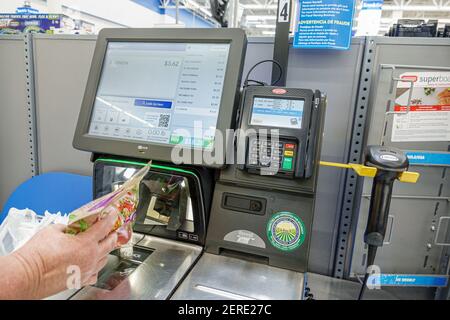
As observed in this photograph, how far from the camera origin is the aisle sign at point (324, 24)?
2.67ft

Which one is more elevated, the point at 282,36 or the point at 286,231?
the point at 282,36

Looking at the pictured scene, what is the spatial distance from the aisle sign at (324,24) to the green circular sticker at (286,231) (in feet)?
1.71

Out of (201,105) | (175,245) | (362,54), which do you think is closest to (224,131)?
(201,105)

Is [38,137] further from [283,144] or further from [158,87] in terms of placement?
[283,144]

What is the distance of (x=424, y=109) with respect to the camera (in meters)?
0.85

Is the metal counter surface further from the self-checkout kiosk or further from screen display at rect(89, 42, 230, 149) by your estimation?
screen display at rect(89, 42, 230, 149)

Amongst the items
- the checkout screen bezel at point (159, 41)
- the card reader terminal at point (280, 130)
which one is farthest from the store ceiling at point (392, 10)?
the card reader terminal at point (280, 130)

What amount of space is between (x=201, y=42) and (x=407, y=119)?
623 mm

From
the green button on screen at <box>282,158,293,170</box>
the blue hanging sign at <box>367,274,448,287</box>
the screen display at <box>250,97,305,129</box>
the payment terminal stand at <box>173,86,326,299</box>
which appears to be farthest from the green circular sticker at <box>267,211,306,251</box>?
the blue hanging sign at <box>367,274,448,287</box>

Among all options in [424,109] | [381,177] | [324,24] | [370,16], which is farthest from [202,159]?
[370,16]

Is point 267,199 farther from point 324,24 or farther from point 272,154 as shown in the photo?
point 324,24

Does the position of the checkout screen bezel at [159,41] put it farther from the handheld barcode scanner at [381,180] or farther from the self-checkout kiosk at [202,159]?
the handheld barcode scanner at [381,180]

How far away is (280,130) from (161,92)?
12.5 inches

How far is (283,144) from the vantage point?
2.21 ft
